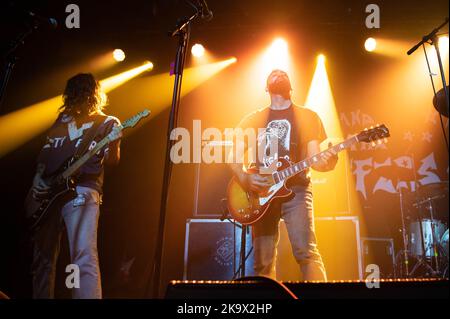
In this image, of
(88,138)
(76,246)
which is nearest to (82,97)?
(88,138)

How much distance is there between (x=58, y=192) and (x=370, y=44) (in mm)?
4356

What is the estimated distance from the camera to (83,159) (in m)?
2.93

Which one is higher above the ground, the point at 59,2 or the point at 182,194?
the point at 59,2

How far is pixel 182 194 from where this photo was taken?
500 centimetres

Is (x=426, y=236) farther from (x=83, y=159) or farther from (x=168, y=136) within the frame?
(x=83, y=159)

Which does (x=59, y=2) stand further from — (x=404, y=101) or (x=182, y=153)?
(x=404, y=101)

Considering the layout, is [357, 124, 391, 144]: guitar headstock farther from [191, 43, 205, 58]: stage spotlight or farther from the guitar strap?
[191, 43, 205, 58]: stage spotlight

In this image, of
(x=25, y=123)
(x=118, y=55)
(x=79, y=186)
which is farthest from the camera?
(x=118, y=55)

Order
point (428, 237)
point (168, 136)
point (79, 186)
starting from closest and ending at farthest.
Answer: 1. point (168, 136)
2. point (79, 186)
3. point (428, 237)

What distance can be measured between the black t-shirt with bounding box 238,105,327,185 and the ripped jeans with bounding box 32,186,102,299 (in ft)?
4.79

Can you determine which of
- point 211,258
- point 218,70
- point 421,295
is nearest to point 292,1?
point 218,70

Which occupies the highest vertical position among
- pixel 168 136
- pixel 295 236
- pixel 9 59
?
pixel 9 59
